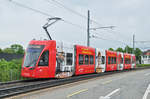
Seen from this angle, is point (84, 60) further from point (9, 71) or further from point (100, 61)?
point (9, 71)

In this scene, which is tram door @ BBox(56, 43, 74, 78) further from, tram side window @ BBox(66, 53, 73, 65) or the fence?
the fence

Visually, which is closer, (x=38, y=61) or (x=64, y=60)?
(x=38, y=61)

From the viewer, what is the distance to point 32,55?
1343cm

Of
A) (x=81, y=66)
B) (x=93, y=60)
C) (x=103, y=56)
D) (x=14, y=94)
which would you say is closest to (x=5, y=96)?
(x=14, y=94)

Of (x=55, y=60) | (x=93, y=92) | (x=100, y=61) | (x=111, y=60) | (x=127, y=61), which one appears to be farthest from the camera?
(x=127, y=61)

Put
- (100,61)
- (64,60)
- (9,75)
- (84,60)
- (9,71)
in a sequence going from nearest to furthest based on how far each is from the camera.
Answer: (9,71) < (9,75) < (64,60) < (84,60) < (100,61)

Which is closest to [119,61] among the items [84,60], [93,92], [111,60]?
[111,60]

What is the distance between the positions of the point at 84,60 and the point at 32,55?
20.7ft

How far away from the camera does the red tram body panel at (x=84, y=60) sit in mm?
16962

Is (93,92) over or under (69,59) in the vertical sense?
under

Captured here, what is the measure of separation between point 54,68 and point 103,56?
10485 mm

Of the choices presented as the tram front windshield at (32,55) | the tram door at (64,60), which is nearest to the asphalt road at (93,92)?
the tram door at (64,60)

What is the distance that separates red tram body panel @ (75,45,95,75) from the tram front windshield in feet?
14.7

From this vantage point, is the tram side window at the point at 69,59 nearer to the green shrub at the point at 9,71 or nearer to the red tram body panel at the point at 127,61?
the green shrub at the point at 9,71
